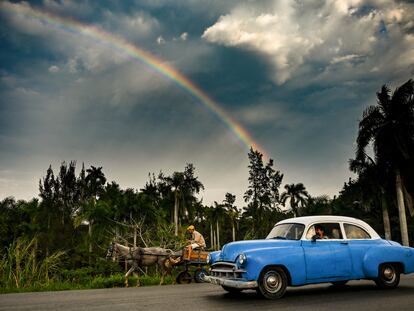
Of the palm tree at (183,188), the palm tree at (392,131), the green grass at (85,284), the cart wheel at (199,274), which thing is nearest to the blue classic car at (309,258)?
the cart wheel at (199,274)

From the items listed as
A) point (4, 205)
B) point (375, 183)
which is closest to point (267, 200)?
point (375, 183)

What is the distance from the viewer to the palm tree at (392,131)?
3744 centimetres

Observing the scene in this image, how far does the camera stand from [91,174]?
7981 centimetres

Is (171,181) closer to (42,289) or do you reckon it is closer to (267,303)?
(42,289)

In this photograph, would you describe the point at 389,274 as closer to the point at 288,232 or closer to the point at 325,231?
the point at 325,231

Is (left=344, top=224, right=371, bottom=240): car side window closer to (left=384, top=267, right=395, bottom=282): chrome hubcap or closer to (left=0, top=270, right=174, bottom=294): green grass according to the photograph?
(left=384, top=267, right=395, bottom=282): chrome hubcap

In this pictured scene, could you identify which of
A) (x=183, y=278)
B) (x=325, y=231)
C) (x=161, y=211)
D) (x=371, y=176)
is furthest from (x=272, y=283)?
(x=161, y=211)

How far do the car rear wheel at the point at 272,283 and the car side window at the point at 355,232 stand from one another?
2.16 m

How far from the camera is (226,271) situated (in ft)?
28.8

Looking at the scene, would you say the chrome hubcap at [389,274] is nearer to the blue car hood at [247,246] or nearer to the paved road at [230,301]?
the paved road at [230,301]

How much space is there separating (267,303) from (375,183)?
122 feet

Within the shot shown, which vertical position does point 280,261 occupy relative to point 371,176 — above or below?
below

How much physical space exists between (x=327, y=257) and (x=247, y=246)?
181cm

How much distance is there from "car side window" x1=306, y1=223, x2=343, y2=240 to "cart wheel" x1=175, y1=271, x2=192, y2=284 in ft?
19.1
